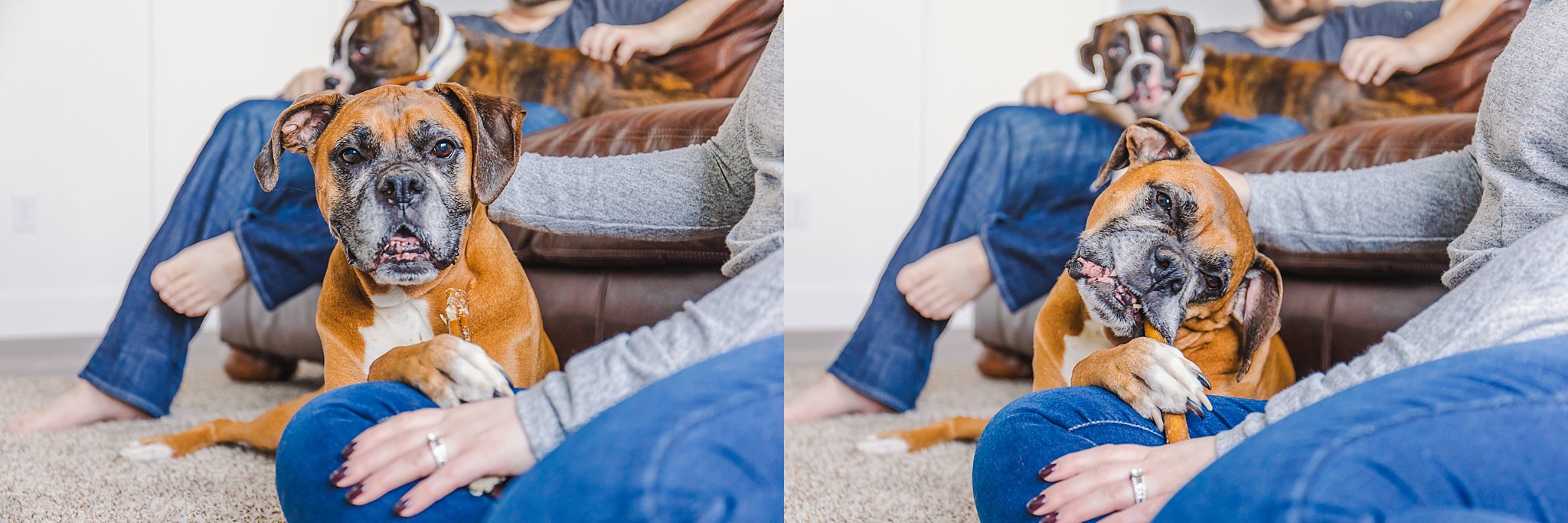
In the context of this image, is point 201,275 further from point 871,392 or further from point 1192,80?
point 1192,80

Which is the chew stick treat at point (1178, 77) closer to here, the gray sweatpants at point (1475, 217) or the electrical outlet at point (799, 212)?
the gray sweatpants at point (1475, 217)

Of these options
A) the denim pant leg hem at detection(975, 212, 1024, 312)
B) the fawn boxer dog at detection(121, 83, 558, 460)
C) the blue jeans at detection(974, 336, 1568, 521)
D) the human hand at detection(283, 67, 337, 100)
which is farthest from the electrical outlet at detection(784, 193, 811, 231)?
the blue jeans at detection(974, 336, 1568, 521)

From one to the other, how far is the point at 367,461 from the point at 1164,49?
1.20 m

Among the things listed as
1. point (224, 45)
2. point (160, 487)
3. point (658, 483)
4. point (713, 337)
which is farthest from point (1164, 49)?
point (160, 487)

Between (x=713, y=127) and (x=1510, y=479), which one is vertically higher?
(x=713, y=127)

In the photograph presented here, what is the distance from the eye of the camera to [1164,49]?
147 cm

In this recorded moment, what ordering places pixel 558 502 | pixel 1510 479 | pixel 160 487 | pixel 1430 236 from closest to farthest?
pixel 1510 479 < pixel 558 502 < pixel 1430 236 < pixel 160 487

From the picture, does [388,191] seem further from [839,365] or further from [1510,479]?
[1510,479]

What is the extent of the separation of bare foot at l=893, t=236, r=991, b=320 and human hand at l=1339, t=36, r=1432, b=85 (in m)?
0.56

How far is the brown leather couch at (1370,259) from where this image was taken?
1.17 metres

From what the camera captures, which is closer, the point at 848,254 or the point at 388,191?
the point at 388,191

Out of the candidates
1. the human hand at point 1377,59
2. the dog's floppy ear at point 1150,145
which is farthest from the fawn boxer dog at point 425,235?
the human hand at point 1377,59

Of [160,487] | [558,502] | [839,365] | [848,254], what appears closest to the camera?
[558,502]

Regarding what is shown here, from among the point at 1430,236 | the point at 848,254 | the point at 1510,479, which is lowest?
the point at 848,254
